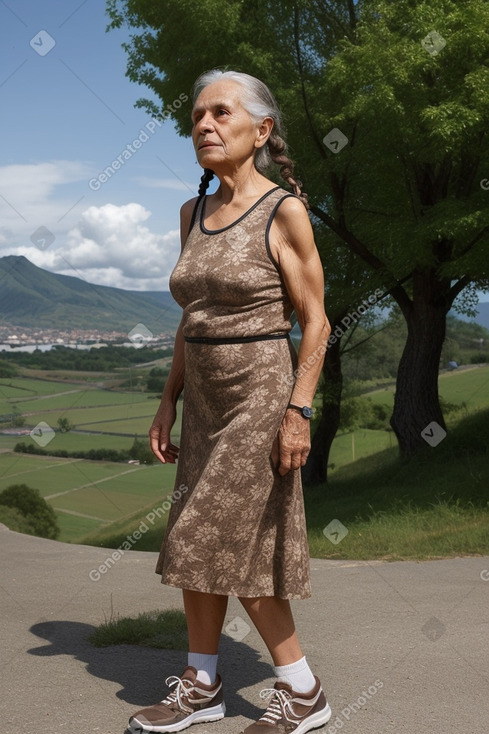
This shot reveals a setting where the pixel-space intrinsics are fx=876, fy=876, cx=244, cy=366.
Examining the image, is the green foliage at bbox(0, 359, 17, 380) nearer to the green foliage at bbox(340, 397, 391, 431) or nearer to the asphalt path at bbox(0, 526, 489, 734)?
the green foliage at bbox(340, 397, 391, 431)

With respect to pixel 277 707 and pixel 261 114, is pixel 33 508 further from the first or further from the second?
pixel 261 114

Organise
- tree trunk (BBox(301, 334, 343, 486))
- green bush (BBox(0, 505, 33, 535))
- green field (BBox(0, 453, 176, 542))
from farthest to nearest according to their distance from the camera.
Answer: green field (BBox(0, 453, 176, 542)), green bush (BBox(0, 505, 33, 535)), tree trunk (BBox(301, 334, 343, 486))

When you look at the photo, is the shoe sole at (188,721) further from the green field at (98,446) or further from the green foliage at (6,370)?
the green foliage at (6,370)

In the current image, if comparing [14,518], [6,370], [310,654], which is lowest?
[14,518]

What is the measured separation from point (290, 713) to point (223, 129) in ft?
7.28

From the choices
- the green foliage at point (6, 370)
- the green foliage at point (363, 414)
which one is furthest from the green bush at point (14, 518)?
the green foliage at point (6, 370)

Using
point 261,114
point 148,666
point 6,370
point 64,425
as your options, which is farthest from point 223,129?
point 6,370

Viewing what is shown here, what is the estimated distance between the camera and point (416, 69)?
11586 millimetres

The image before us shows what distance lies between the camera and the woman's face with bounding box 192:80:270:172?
3322 mm

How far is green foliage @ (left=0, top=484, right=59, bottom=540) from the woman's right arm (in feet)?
64.3

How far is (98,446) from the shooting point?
31.7 meters

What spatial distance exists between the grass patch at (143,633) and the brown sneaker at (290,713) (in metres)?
1.07

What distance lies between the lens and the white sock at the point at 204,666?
344cm

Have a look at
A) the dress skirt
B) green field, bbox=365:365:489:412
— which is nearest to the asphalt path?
the dress skirt
